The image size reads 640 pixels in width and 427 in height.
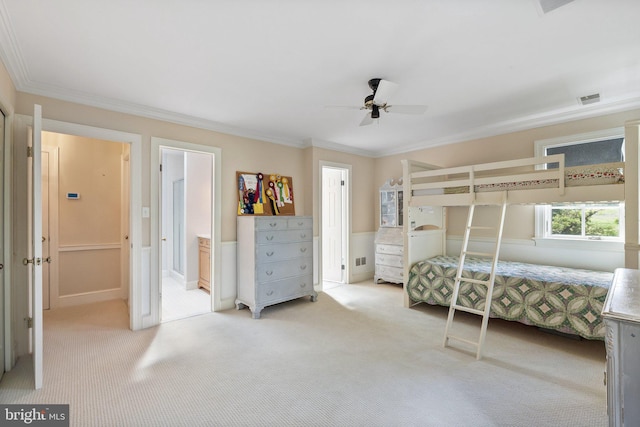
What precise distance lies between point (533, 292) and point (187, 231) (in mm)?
4877

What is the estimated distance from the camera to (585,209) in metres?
3.51

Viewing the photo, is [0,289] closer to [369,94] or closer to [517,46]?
[369,94]

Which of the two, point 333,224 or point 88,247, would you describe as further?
point 333,224

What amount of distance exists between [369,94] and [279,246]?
6.95 feet

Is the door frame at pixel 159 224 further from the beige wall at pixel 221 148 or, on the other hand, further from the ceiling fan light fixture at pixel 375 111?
the ceiling fan light fixture at pixel 375 111

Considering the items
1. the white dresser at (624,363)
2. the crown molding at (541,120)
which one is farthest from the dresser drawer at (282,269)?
the white dresser at (624,363)

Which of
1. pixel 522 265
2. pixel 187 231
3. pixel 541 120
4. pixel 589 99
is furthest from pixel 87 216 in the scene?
pixel 589 99

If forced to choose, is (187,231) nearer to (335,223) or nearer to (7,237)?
(335,223)

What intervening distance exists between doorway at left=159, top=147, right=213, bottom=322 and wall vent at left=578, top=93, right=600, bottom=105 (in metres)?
4.46

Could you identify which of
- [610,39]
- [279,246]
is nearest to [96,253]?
[279,246]

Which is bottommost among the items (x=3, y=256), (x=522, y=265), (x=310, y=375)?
(x=310, y=375)

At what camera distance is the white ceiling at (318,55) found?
5.72ft

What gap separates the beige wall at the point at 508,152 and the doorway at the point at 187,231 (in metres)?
3.61

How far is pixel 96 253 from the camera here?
13.9ft
